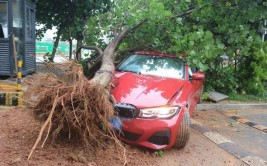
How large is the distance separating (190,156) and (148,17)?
124 inches

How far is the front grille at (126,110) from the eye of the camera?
4.23 metres

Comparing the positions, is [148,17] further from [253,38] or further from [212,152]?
[212,152]

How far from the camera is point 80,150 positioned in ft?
13.3

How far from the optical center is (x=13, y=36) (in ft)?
26.1

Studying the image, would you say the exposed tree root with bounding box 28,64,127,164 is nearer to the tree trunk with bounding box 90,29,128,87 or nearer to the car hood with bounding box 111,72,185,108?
the tree trunk with bounding box 90,29,128,87

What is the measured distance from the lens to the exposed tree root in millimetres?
3680

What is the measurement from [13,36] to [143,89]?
16.3 ft

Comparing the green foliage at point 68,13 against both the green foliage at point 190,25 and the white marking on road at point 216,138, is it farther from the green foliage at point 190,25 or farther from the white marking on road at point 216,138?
the white marking on road at point 216,138

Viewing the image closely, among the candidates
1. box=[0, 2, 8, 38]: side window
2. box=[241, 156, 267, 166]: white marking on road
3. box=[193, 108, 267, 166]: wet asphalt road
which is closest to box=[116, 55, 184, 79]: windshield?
box=[193, 108, 267, 166]: wet asphalt road

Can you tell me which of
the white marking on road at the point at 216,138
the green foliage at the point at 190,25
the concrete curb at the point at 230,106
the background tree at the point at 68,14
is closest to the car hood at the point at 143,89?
the green foliage at the point at 190,25

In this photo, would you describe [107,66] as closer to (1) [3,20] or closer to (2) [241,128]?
(2) [241,128]

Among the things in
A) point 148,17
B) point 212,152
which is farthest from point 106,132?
point 148,17

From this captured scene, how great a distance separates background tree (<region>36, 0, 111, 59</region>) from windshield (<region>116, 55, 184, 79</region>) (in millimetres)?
6509

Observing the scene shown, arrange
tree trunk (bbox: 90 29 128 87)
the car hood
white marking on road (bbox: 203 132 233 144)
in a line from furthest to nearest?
white marking on road (bbox: 203 132 233 144) < tree trunk (bbox: 90 29 128 87) < the car hood
